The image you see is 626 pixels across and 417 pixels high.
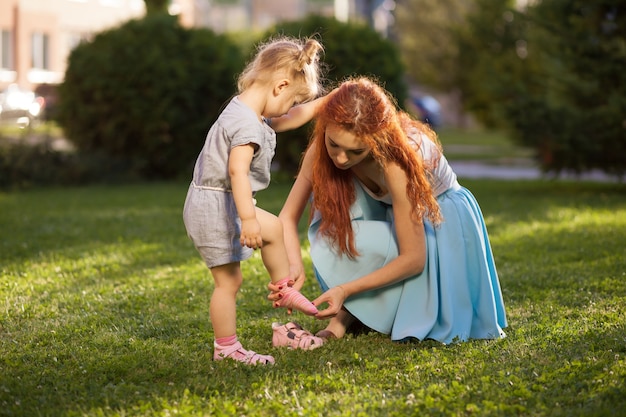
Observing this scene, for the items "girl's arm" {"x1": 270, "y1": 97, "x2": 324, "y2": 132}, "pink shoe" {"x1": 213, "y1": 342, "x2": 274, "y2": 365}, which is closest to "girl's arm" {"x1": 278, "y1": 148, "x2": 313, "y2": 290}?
"girl's arm" {"x1": 270, "y1": 97, "x2": 324, "y2": 132}

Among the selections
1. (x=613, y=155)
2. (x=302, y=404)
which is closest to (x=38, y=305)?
(x=302, y=404)

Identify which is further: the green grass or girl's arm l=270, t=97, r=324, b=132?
girl's arm l=270, t=97, r=324, b=132

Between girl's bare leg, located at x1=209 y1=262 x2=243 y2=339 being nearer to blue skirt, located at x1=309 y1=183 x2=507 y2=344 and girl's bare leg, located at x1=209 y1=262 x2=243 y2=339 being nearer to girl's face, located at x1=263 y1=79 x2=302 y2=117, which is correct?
blue skirt, located at x1=309 y1=183 x2=507 y2=344

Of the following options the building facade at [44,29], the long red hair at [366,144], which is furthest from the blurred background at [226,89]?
the building facade at [44,29]

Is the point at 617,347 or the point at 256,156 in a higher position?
the point at 256,156

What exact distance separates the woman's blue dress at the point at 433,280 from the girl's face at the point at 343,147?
410 mm

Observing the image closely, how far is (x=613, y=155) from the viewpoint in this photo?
9.67 m

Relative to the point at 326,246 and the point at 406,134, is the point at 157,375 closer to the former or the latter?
the point at 326,246

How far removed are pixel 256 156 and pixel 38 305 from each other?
1.75 metres

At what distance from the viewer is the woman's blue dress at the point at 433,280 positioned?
3924 millimetres

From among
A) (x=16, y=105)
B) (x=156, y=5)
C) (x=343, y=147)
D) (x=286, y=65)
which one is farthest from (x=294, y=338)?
(x=16, y=105)

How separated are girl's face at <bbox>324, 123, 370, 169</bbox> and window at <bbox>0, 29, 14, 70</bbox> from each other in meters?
25.9

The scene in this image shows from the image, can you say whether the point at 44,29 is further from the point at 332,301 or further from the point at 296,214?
the point at 332,301

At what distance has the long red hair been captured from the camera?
360 centimetres
